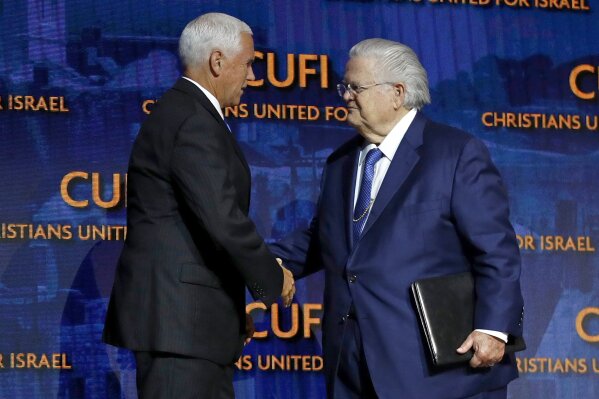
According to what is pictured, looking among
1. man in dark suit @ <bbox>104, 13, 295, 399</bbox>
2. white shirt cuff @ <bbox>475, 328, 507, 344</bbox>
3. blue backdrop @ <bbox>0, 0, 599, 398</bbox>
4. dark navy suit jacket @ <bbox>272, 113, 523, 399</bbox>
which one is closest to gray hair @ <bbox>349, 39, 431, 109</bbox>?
dark navy suit jacket @ <bbox>272, 113, 523, 399</bbox>

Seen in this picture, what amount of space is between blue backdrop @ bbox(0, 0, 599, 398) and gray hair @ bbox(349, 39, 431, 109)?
1.32 meters

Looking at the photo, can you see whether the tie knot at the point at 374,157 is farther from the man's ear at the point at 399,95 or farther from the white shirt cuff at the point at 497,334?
the white shirt cuff at the point at 497,334

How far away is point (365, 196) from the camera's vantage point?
338 cm

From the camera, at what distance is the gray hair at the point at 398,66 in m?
3.39

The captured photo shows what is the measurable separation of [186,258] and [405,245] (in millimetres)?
629

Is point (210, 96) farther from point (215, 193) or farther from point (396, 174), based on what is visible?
point (396, 174)

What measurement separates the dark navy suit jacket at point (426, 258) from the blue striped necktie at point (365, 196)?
30 millimetres

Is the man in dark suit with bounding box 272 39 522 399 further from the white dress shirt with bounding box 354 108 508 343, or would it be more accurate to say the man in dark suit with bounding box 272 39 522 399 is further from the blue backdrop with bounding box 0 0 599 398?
the blue backdrop with bounding box 0 0 599 398

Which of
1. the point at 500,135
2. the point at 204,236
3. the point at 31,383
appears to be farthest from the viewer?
the point at 500,135

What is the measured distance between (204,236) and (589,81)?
244 cm

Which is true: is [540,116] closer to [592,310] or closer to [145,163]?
[592,310]

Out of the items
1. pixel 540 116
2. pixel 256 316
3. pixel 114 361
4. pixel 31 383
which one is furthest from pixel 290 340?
pixel 540 116

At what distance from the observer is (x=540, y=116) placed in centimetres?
487

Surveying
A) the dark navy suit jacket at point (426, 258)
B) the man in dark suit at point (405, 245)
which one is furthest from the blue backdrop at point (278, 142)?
the dark navy suit jacket at point (426, 258)
